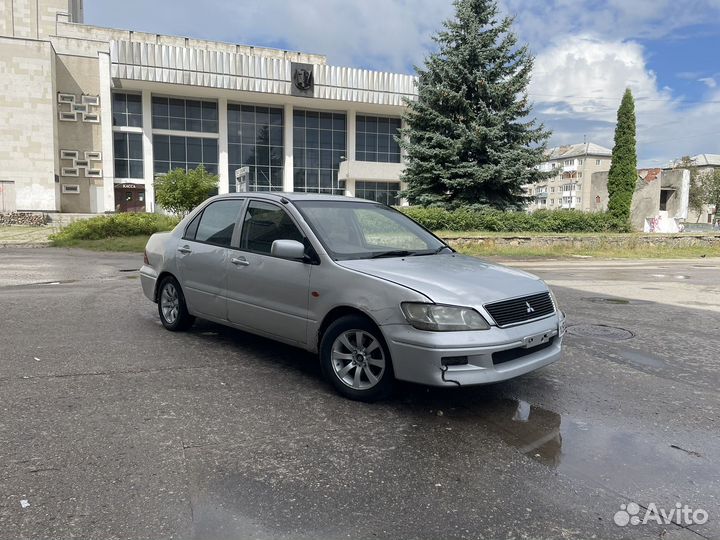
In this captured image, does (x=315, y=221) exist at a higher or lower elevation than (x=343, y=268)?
higher

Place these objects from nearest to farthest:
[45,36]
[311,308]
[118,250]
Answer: [311,308]
[118,250]
[45,36]

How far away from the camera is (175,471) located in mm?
3408

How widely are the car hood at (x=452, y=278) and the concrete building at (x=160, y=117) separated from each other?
36.6 meters

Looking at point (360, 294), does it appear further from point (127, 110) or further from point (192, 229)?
point (127, 110)

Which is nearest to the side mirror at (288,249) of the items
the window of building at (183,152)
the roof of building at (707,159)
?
the window of building at (183,152)

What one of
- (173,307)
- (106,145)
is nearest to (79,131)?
(106,145)

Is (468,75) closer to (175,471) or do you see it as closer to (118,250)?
(118,250)

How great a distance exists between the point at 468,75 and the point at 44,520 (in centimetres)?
2590

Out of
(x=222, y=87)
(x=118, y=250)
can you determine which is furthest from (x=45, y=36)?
(x=118, y=250)

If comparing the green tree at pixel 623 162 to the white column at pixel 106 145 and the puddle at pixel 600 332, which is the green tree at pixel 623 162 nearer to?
the puddle at pixel 600 332

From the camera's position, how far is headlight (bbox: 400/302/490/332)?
4.15 metres

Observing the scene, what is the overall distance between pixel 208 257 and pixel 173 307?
1.15 meters

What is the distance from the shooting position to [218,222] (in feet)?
20.6

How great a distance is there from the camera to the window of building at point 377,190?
49969 mm
